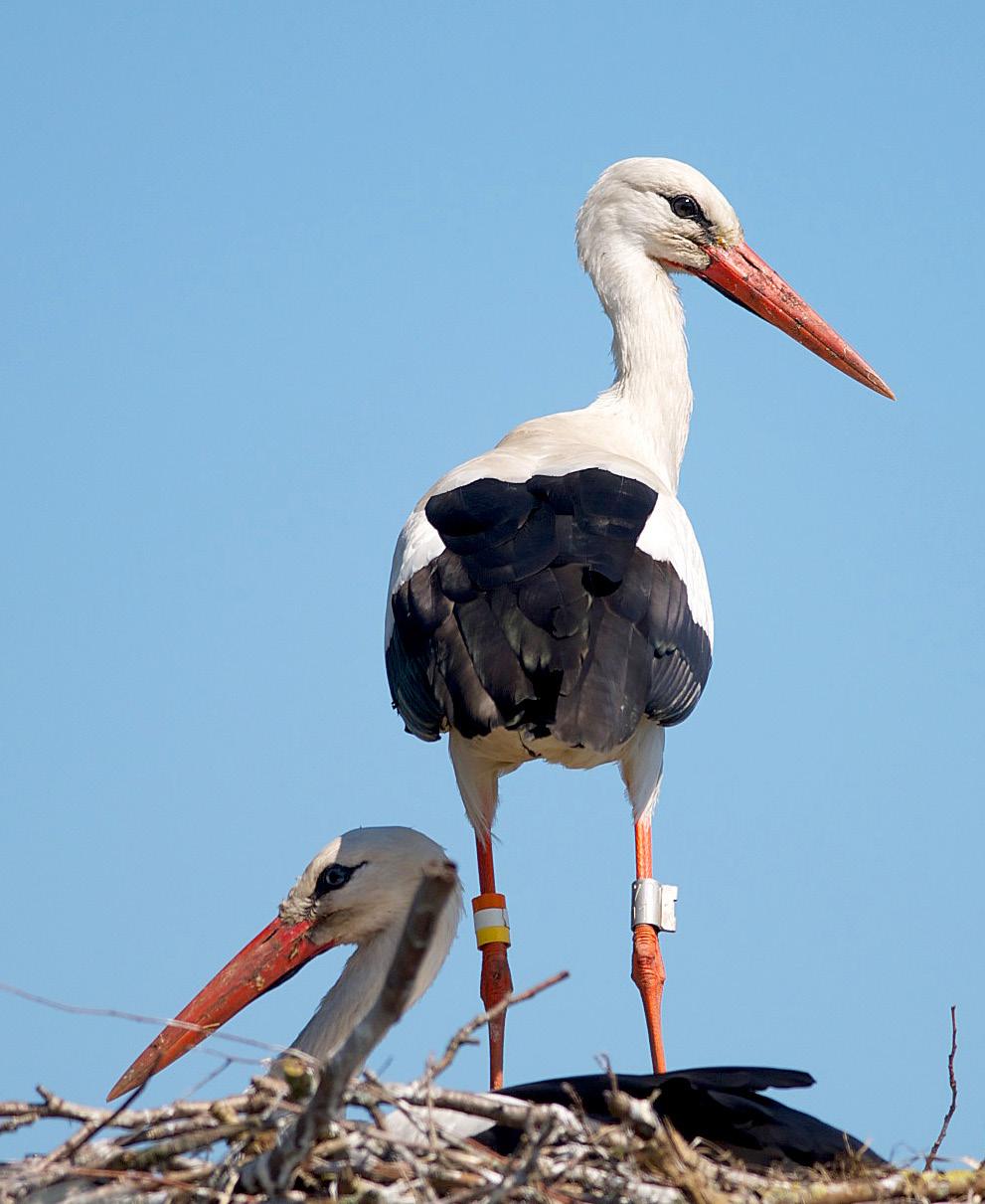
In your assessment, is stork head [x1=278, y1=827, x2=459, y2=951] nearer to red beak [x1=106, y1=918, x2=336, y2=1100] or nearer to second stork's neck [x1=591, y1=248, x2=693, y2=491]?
red beak [x1=106, y1=918, x2=336, y2=1100]

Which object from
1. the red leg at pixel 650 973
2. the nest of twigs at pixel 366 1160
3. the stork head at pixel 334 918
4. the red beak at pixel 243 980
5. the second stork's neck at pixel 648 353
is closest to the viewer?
the nest of twigs at pixel 366 1160

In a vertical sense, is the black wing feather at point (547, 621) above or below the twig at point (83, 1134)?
above

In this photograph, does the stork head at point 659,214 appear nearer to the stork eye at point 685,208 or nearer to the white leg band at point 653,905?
the stork eye at point 685,208

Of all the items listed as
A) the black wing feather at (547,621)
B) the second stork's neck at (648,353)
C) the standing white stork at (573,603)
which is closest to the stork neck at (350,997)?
the standing white stork at (573,603)

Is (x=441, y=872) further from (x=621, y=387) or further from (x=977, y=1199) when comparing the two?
(x=621, y=387)

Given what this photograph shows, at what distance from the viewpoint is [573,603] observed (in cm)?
612

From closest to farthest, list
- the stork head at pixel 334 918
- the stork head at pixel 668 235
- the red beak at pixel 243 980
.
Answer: the red beak at pixel 243 980, the stork head at pixel 334 918, the stork head at pixel 668 235

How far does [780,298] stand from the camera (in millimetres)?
8352

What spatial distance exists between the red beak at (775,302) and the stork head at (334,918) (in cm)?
290

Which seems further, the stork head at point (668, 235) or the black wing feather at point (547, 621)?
the stork head at point (668, 235)

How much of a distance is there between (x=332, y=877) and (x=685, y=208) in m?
3.15

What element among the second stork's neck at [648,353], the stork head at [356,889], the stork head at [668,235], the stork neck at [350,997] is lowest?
the stork neck at [350,997]

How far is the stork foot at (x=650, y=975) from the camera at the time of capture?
6.86m

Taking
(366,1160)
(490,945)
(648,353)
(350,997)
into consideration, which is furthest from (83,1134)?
(648,353)
